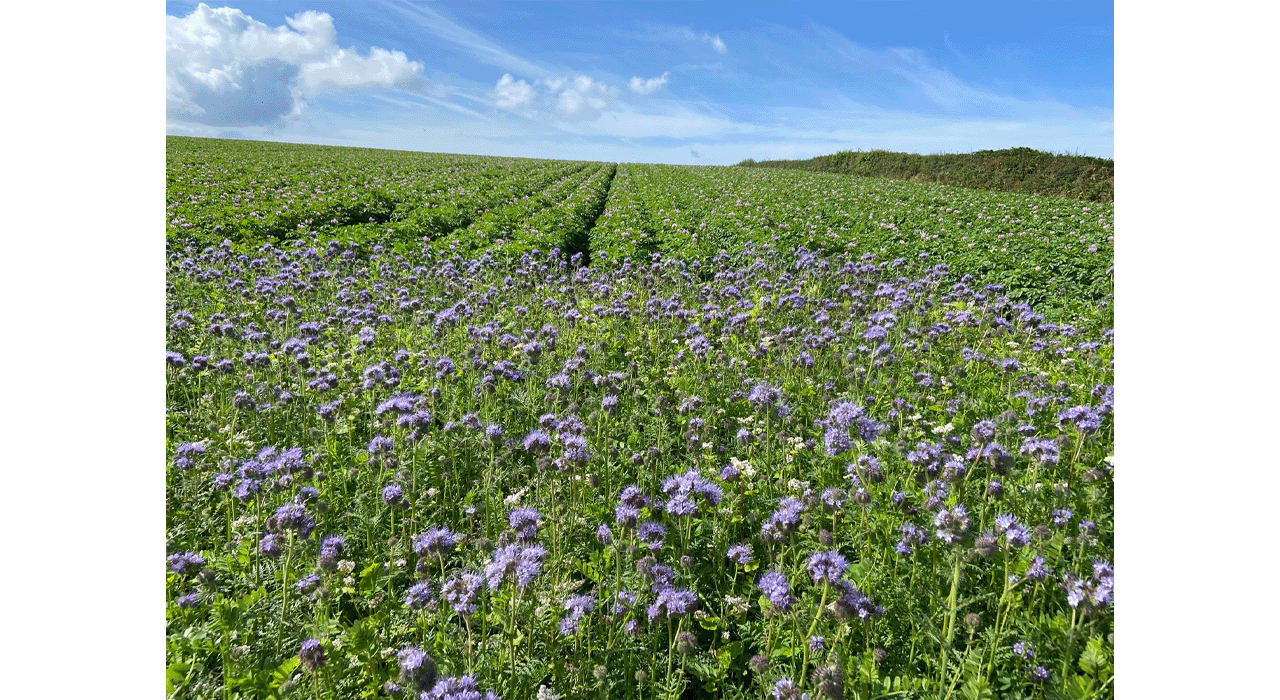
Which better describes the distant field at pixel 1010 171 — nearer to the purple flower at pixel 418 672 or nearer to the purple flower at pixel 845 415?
the purple flower at pixel 845 415

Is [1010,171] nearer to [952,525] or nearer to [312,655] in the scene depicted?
[952,525]

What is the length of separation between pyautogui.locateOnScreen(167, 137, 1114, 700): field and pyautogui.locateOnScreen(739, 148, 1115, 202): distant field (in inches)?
1004

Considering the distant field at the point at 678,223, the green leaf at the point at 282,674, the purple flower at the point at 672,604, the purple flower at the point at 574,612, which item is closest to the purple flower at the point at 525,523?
the purple flower at the point at 574,612

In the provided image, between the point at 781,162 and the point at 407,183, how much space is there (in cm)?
5413

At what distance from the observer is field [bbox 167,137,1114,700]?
2.40 m

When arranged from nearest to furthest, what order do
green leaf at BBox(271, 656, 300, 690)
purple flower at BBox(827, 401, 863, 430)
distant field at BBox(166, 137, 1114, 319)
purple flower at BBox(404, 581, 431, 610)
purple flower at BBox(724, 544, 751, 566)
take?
1. green leaf at BBox(271, 656, 300, 690)
2. purple flower at BBox(404, 581, 431, 610)
3. purple flower at BBox(724, 544, 751, 566)
4. purple flower at BBox(827, 401, 863, 430)
5. distant field at BBox(166, 137, 1114, 319)

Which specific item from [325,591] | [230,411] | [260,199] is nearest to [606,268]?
[230,411]

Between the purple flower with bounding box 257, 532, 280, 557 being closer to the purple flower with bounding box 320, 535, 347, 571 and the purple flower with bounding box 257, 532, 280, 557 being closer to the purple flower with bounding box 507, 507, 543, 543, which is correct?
the purple flower with bounding box 320, 535, 347, 571

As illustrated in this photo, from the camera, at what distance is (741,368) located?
5.74 metres

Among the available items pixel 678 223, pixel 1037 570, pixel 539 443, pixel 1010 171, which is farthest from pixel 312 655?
pixel 1010 171

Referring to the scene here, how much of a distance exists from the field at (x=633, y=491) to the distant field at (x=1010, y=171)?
Result: 1004 inches

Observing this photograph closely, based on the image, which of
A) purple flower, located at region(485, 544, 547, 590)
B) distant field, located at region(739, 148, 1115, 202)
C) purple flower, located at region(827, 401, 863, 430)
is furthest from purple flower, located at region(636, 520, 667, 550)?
distant field, located at region(739, 148, 1115, 202)

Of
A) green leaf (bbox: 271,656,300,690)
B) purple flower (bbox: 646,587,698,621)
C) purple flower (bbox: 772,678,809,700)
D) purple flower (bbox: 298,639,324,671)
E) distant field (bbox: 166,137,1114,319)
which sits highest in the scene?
distant field (bbox: 166,137,1114,319)

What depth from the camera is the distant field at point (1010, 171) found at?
2997cm
